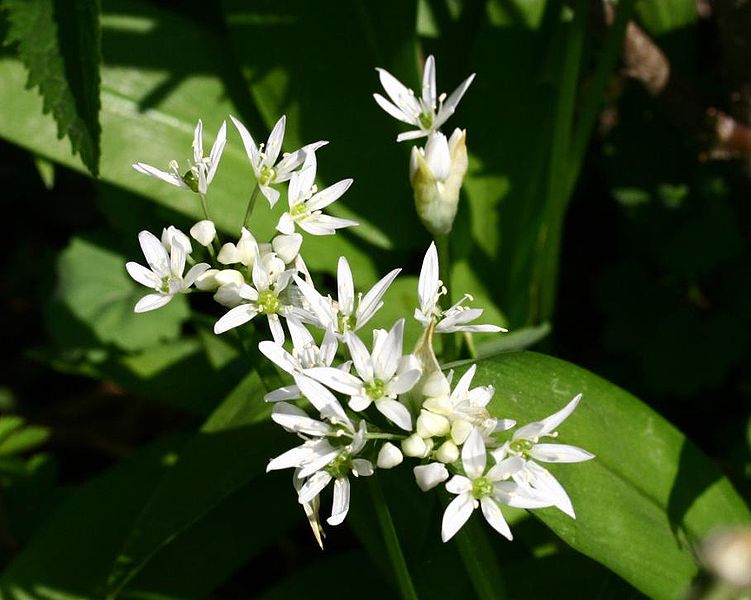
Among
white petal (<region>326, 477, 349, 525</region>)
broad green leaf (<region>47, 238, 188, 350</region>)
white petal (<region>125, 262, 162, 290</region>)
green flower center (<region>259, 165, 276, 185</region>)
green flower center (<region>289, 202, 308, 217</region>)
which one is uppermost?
green flower center (<region>259, 165, 276, 185</region>)

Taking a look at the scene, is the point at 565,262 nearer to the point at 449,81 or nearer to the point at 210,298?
the point at 449,81

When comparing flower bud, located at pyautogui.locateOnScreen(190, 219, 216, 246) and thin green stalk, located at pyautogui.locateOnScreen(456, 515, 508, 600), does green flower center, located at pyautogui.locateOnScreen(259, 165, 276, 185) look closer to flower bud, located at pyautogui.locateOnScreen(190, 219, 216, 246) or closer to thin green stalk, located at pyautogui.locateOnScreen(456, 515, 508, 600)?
flower bud, located at pyautogui.locateOnScreen(190, 219, 216, 246)

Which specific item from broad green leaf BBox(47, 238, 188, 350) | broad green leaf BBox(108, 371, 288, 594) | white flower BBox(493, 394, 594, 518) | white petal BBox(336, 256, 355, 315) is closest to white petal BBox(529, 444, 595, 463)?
white flower BBox(493, 394, 594, 518)

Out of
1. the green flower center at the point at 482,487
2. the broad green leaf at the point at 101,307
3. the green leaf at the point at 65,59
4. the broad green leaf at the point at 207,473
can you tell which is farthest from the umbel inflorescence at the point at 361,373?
the broad green leaf at the point at 101,307

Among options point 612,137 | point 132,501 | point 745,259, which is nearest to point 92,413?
point 132,501

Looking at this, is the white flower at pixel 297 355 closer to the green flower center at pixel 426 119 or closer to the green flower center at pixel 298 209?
the green flower center at pixel 298 209

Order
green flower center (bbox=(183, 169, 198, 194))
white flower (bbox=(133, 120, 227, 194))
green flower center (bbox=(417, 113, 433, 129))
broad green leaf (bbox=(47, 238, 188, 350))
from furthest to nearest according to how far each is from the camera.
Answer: broad green leaf (bbox=(47, 238, 188, 350)), green flower center (bbox=(417, 113, 433, 129)), green flower center (bbox=(183, 169, 198, 194)), white flower (bbox=(133, 120, 227, 194))
